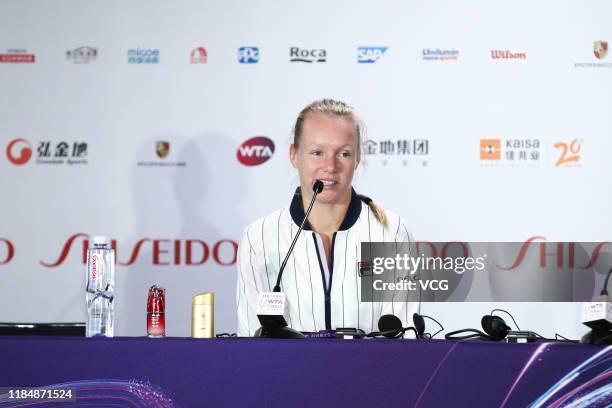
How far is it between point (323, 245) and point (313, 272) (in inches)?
5.8

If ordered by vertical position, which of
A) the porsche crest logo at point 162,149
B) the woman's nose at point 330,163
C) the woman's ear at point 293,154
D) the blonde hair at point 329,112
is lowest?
the woman's nose at point 330,163

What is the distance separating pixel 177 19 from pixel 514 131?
6.06 feet

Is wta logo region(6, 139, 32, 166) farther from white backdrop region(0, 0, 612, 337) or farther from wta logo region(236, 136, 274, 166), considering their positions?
wta logo region(236, 136, 274, 166)

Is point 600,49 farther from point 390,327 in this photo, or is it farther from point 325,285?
point 390,327

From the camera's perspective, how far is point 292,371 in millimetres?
1964

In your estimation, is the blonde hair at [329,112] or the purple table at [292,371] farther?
the blonde hair at [329,112]

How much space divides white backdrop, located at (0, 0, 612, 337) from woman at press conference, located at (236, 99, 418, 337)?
1.77 feet

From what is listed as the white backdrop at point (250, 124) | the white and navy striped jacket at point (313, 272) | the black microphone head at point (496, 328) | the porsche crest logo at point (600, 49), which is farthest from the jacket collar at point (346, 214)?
the porsche crest logo at point (600, 49)

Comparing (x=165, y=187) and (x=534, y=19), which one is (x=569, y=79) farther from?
(x=165, y=187)

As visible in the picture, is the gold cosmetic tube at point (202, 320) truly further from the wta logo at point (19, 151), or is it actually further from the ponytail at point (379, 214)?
the wta logo at point (19, 151)

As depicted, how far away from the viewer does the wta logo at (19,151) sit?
4.34 meters

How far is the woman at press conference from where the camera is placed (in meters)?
3.20

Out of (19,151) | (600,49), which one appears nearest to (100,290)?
(19,151)

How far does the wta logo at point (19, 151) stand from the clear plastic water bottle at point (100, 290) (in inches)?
87.9
